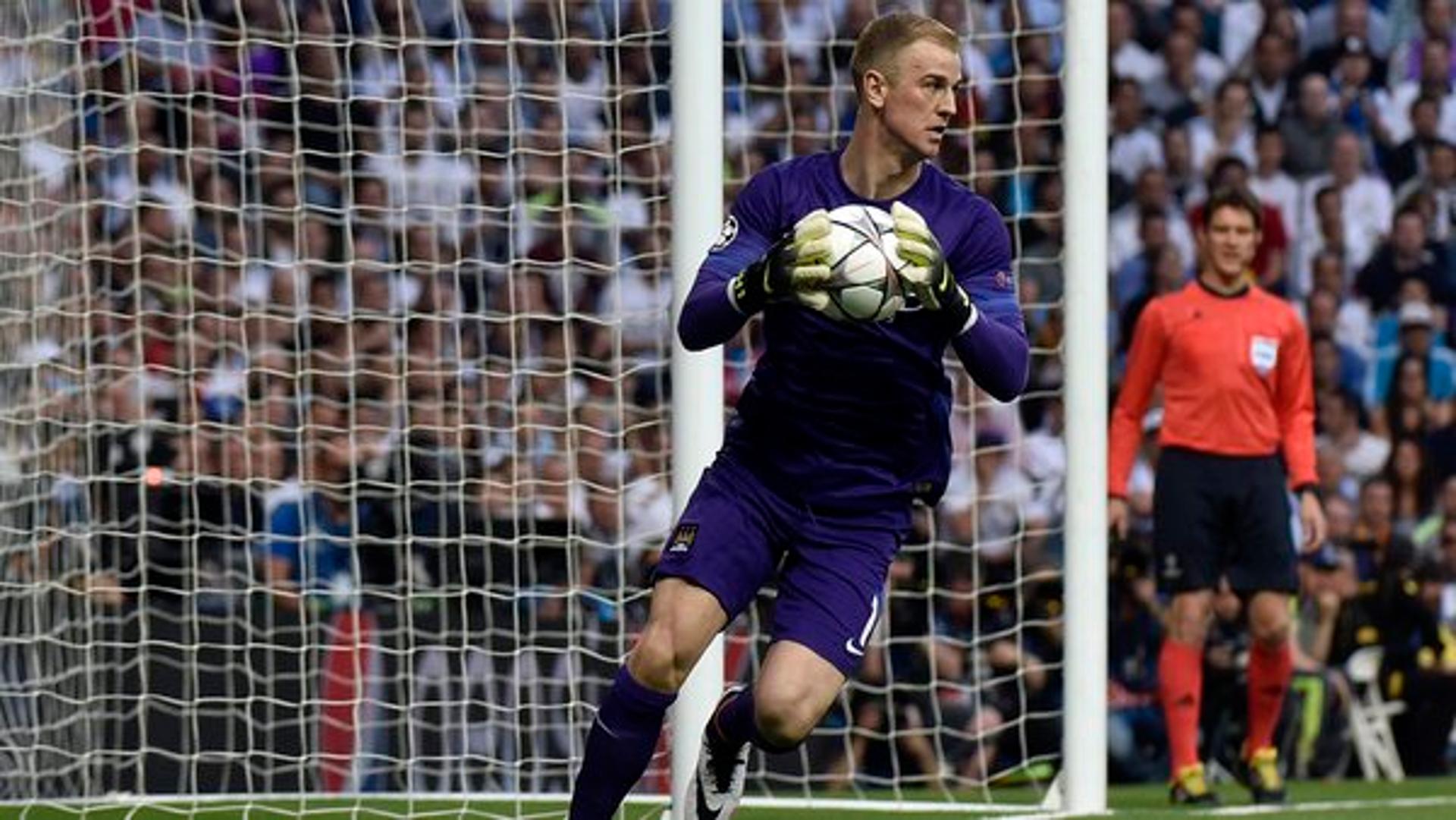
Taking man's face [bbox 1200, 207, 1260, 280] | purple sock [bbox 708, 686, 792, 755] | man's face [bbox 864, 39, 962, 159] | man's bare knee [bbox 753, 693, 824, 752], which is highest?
man's face [bbox 864, 39, 962, 159]

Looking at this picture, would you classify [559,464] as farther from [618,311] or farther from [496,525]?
[618,311]

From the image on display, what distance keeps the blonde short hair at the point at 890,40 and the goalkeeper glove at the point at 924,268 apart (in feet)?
1.85

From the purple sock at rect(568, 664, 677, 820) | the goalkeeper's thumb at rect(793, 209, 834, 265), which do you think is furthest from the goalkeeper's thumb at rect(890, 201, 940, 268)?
→ the purple sock at rect(568, 664, 677, 820)

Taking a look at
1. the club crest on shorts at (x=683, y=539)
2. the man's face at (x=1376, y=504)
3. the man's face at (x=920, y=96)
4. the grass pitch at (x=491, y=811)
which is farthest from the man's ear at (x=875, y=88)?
the man's face at (x=1376, y=504)

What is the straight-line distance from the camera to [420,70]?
9.50 m

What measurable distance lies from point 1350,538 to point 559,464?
13.8 feet

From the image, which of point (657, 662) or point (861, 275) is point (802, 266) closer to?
point (861, 275)

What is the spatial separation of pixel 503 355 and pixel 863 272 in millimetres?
3851

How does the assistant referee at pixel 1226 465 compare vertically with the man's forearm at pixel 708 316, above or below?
below

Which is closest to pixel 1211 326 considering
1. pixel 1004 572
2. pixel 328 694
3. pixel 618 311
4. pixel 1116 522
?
pixel 1116 522

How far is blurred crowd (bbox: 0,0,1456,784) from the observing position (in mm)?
9359

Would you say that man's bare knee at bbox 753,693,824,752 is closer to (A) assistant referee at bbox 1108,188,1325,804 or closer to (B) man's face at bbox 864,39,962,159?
(B) man's face at bbox 864,39,962,159

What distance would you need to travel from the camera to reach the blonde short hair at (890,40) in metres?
6.54

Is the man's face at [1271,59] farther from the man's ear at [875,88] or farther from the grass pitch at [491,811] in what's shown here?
the man's ear at [875,88]
